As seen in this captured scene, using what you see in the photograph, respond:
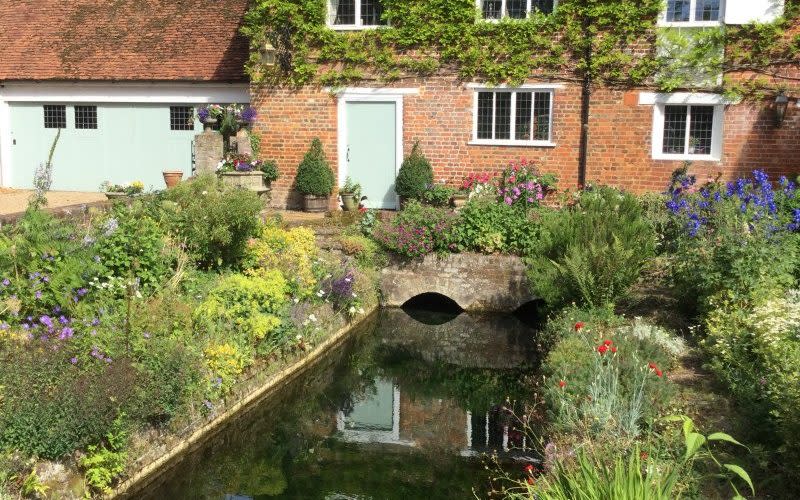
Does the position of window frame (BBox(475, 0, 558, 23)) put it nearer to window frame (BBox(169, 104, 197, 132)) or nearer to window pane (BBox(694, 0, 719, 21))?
window pane (BBox(694, 0, 719, 21))

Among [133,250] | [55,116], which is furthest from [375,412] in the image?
[55,116]

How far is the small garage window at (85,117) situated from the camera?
20.1 meters

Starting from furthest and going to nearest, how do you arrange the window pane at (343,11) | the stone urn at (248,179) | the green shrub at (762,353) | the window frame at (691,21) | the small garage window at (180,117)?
the small garage window at (180,117)
the window pane at (343,11)
the stone urn at (248,179)
the window frame at (691,21)
the green shrub at (762,353)

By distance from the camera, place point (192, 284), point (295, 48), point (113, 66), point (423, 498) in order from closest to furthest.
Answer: point (423, 498) < point (192, 284) < point (295, 48) < point (113, 66)

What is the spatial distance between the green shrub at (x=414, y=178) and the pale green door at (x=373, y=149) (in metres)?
0.73

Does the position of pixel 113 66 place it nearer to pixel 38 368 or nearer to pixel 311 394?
pixel 311 394

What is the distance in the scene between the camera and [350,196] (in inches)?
690

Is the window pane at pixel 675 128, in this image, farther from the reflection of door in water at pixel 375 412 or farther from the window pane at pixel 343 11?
the reflection of door in water at pixel 375 412

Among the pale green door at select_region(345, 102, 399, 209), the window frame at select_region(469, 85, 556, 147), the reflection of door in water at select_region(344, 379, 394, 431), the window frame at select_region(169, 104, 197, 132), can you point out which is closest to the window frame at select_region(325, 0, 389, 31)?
the pale green door at select_region(345, 102, 399, 209)

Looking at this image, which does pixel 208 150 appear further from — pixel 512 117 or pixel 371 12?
pixel 512 117

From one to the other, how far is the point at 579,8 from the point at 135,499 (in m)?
12.6

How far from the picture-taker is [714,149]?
15961 millimetres

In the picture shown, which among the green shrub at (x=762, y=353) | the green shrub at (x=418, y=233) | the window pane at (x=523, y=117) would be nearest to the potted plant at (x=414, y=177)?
the window pane at (x=523, y=117)

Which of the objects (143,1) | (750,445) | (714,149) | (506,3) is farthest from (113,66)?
(750,445)
